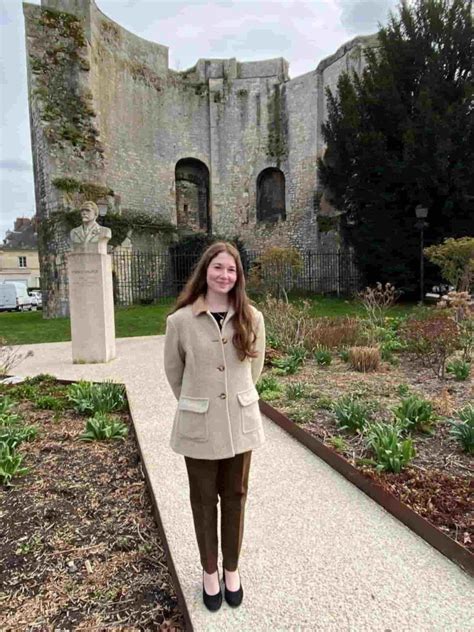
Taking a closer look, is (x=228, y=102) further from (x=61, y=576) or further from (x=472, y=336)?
(x=61, y=576)

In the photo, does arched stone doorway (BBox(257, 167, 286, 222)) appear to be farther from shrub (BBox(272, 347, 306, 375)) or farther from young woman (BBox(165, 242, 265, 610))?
young woman (BBox(165, 242, 265, 610))

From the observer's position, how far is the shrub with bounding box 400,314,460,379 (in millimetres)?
5348

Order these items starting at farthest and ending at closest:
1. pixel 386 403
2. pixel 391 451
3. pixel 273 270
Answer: pixel 273 270 → pixel 386 403 → pixel 391 451

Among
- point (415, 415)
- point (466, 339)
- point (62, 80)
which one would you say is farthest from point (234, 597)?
point (62, 80)

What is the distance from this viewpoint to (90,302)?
6.84m

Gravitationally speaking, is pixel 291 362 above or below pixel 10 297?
above

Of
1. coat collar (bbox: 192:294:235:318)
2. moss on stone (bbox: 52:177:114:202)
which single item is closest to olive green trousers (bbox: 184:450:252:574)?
coat collar (bbox: 192:294:235:318)

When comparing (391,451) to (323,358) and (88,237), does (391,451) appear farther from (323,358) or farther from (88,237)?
(88,237)

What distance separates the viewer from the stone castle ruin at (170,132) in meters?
16.1

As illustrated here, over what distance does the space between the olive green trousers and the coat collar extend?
61 centimetres

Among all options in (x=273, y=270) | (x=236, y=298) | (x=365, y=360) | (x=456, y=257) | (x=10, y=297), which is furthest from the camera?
(x=10, y=297)

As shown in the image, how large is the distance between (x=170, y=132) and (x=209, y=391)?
72.3ft

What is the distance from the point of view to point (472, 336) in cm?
656

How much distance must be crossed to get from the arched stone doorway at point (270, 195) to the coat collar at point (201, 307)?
839 inches
